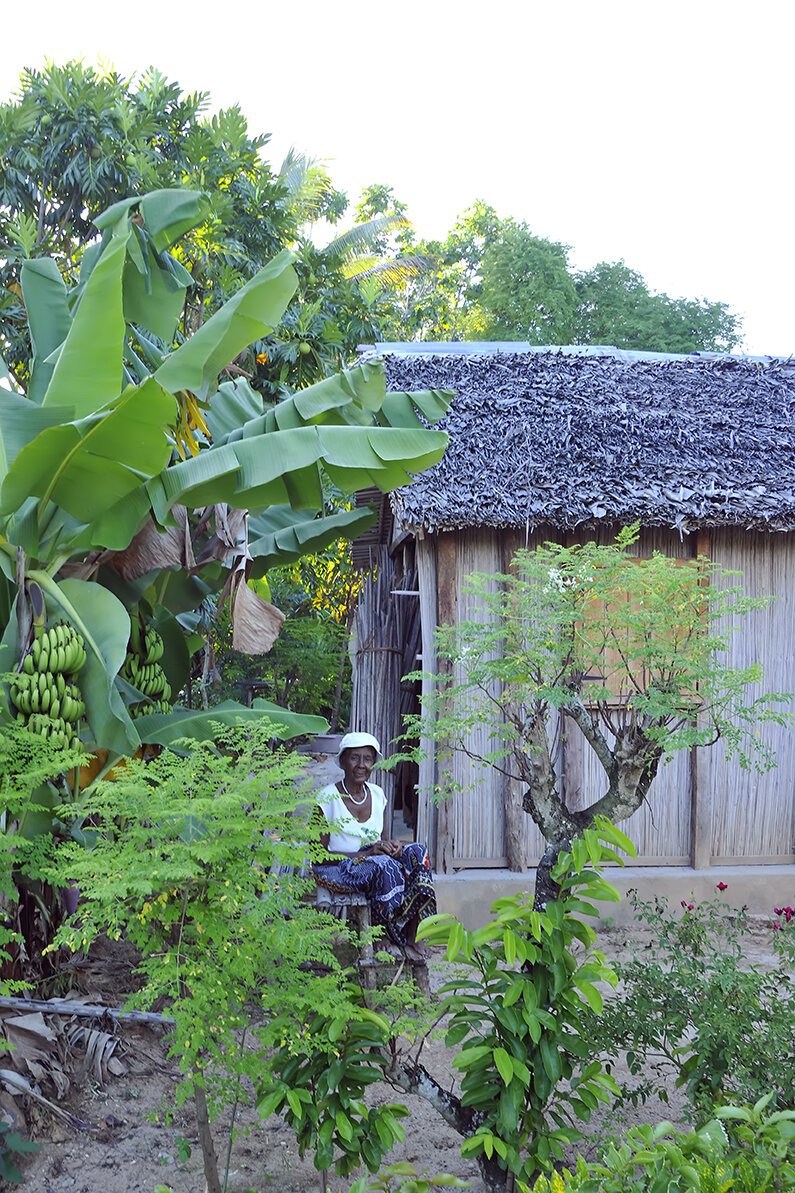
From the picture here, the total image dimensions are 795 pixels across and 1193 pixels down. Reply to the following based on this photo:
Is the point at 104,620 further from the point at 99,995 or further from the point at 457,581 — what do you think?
the point at 457,581

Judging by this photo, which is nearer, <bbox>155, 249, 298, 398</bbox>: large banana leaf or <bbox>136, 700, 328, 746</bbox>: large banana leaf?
<bbox>155, 249, 298, 398</bbox>: large banana leaf

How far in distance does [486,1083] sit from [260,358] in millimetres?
6747

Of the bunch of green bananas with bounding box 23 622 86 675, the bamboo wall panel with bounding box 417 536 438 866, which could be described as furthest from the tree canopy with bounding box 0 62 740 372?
the bunch of green bananas with bounding box 23 622 86 675

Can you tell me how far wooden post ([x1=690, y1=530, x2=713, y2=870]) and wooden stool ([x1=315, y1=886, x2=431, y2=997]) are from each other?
9.96 feet

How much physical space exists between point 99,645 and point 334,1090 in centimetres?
211

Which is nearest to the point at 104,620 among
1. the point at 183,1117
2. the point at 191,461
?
the point at 191,461

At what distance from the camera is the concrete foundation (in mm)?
6238

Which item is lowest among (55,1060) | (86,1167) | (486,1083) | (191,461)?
(86,1167)

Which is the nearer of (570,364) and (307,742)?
(570,364)

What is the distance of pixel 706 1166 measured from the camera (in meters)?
1.90

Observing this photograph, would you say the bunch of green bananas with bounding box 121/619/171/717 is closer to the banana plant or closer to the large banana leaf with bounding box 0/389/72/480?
the banana plant

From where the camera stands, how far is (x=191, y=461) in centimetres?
416

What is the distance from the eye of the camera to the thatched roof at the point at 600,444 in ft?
19.8

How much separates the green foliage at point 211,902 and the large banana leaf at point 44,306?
279 cm
